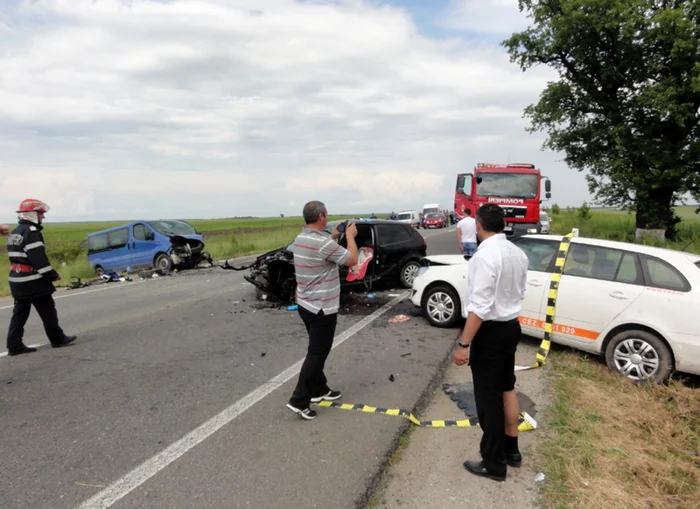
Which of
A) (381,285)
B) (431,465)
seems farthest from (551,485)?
(381,285)

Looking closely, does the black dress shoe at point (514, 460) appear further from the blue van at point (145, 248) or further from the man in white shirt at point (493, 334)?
the blue van at point (145, 248)

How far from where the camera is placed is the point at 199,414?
3807 mm

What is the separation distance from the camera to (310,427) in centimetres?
357

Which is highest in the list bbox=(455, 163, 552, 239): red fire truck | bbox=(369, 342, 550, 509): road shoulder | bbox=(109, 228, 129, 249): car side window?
bbox=(455, 163, 552, 239): red fire truck

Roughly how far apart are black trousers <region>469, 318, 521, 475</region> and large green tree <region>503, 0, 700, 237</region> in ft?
56.3

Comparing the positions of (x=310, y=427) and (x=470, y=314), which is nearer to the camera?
(x=470, y=314)

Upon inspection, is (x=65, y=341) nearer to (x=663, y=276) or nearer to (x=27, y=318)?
(x=27, y=318)

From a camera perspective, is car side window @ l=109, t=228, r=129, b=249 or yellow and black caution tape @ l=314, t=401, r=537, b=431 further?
car side window @ l=109, t=228, r=129, b=249

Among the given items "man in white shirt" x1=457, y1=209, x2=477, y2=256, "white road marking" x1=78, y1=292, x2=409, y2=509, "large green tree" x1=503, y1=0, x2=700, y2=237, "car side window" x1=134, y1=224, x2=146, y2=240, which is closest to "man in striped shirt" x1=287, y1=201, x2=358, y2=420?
→ "white road marking" x1=78, y1=292, x2=409, y2=509

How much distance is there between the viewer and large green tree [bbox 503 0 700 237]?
16062mm

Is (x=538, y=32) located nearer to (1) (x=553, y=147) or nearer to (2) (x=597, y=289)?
(1) (x=553, y=147)

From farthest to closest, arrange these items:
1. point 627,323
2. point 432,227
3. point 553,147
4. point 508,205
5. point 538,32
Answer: point 432,227 → point 553,147 → point 538,32 → point 508,205 → point 627,323

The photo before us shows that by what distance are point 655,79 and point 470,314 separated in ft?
66.8

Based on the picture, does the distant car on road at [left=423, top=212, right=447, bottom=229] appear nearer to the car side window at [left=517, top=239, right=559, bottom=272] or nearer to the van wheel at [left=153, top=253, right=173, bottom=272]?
the van wheel at [left=153, top=253, right=173, bottom=272]
